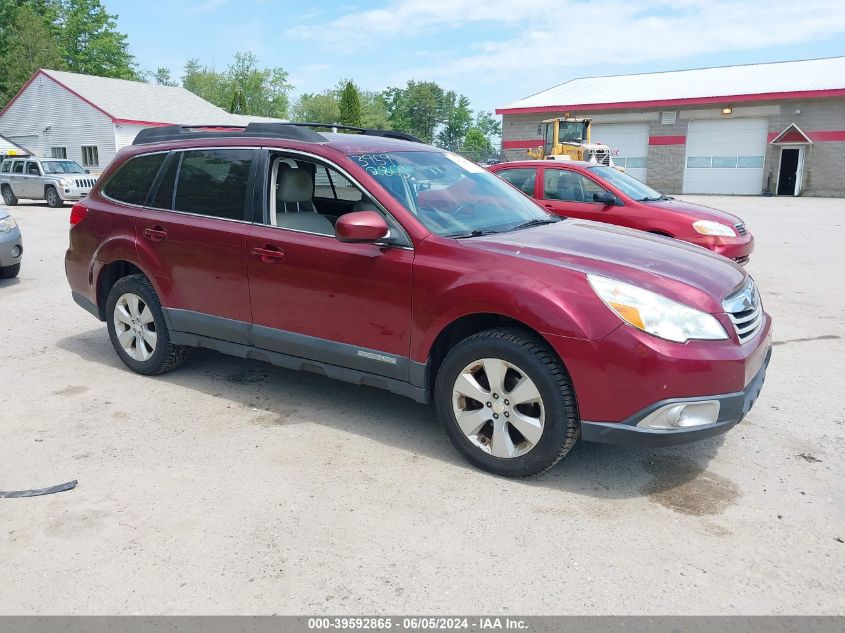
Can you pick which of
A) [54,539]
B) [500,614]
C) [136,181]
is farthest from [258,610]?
[136,181]

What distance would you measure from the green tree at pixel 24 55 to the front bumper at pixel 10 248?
2144 inches

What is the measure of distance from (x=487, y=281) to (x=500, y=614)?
1.62 meters

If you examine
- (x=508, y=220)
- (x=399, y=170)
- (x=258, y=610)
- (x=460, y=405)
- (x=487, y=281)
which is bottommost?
(x=258, y=610)

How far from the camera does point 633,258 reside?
3.70 meters

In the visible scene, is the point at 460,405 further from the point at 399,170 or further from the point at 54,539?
the point at 54,539

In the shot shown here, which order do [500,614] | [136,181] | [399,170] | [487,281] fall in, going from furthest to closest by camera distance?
[136,181] → [399,170] → [487,281] → [500,614]

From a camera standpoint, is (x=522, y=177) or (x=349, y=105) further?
(x=349, y=105)

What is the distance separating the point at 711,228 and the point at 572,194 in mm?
1789

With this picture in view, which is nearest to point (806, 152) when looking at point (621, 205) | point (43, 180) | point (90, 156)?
point (621, 205)

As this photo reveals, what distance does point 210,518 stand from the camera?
3268 mm

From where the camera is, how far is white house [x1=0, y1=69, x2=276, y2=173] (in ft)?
121

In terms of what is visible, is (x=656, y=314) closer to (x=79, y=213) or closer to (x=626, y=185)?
(x=79, y=213)

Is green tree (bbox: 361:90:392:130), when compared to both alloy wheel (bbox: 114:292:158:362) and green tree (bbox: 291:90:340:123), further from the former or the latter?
alloy wheel (bbox: 114:292:158:362)

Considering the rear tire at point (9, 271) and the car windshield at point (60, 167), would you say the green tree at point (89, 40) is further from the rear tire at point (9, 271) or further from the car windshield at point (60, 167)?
the rear tire at point (9, 271)
